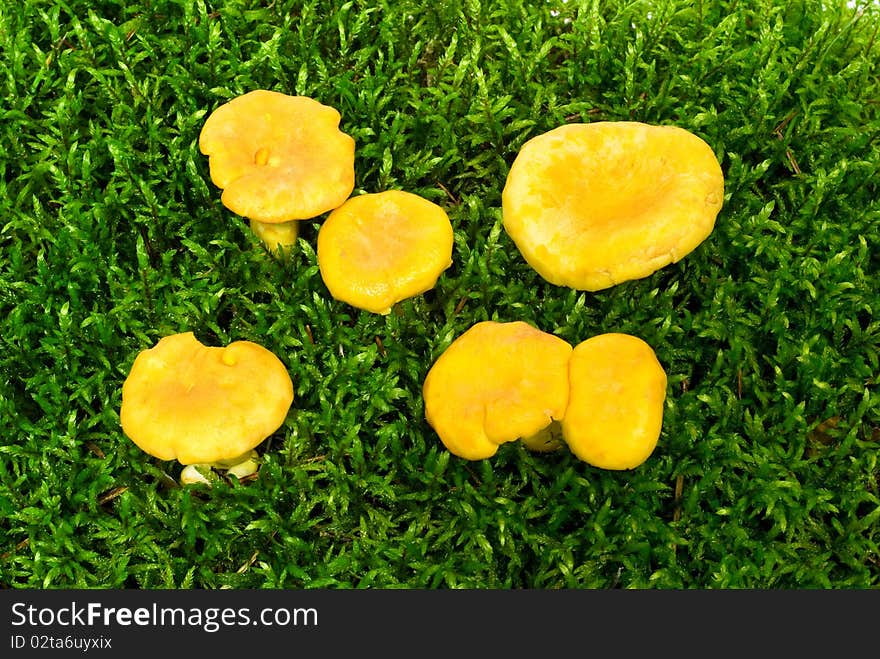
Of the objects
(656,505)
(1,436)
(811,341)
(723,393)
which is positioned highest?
(811,341)

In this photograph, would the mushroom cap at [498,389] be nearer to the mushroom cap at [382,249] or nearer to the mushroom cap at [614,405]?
the mushroom cap at [614,405]

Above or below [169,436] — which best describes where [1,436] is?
below

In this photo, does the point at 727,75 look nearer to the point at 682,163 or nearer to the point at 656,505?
the point at 682,163

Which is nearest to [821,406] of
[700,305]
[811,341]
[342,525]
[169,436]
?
[811,341]

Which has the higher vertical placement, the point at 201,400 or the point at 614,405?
the point at 614,405

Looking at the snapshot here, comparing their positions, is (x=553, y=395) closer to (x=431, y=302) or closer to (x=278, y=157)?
(x=431, y=302)

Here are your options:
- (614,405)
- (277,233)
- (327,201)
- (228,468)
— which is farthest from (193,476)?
(614,405)
